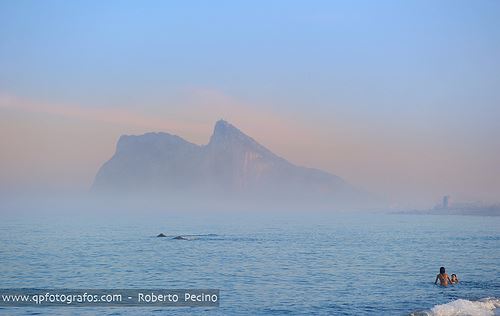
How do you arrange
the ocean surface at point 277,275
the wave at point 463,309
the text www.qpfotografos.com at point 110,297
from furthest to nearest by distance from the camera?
the text www.qpfotografos.com at point 110,297 → the ocean surface at point 277,275 → the wave at point 463,309

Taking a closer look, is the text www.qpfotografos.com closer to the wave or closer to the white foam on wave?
the wave

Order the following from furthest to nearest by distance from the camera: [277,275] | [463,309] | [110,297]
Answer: [277,275]
[110,297]
[463,309]

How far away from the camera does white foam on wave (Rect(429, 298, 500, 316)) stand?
1300 inches

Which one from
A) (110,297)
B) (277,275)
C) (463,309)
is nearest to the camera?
(463,309)

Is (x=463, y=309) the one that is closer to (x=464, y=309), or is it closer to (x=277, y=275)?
(x=464, y=309)

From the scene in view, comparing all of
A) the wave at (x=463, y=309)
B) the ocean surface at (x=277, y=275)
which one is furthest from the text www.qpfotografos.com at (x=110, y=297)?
the wave at (x=463, y=309)

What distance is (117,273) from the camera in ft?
169

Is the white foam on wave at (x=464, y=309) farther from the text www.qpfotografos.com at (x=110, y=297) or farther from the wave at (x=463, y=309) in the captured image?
the text www.qpfotografos.com at (x=110, y=297)

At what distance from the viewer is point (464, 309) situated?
33.8m

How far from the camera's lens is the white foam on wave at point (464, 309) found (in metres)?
33.0

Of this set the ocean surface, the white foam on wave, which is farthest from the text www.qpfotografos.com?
the white foam on wave

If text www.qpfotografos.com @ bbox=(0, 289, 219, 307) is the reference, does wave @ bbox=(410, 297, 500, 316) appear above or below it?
above

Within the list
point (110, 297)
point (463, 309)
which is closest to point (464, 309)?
point (463, 309)

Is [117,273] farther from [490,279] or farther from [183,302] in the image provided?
[490,279]
